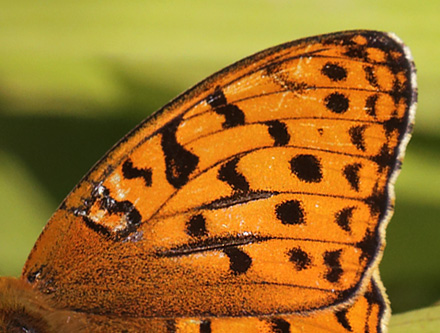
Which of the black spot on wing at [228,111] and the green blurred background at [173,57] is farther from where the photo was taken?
the green blurred background at [173,57]

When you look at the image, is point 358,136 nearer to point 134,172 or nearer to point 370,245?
point 370,245

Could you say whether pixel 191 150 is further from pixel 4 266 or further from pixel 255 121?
pixel 4 266

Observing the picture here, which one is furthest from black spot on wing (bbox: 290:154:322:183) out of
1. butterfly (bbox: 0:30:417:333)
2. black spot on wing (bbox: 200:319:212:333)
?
black spot on wing (bbox: 200:319:212:333)

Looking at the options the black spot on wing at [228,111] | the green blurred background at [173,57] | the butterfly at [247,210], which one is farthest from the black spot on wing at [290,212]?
the green blurred background at [173,57]

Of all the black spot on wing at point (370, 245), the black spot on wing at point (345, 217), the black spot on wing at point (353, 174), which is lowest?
the black spot on wing at point (370, 245)

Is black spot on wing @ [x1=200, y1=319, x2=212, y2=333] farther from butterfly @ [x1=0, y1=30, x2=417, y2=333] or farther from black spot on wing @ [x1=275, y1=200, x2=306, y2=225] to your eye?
black spot on wing @ [x1=275, y1=200, x2=306, y2=225]

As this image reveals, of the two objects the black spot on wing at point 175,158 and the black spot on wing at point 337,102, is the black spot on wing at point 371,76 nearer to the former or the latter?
the black spot on wing at point 337,102
